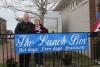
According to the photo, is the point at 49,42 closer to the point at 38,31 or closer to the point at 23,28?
the point at 38,31

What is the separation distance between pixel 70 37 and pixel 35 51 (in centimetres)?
138

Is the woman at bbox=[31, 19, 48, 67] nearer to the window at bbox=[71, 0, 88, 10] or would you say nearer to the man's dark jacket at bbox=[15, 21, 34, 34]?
the man's dark jacket at bbox=[15, 21, 34, 34]

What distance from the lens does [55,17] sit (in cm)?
2761

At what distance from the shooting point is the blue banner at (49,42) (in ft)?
35.7

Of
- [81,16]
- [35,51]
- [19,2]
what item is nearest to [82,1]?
[81,16]

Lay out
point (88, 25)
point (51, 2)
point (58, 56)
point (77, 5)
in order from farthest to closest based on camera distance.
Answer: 1. point (51, 2)
2. point (77, 5)
3. point (88, 25)
4. point (58, 56)

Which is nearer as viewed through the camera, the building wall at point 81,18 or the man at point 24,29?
the man at point 24,29

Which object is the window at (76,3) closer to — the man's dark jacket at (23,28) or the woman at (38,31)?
the woman at (38,31)

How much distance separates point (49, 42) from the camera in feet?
36.4

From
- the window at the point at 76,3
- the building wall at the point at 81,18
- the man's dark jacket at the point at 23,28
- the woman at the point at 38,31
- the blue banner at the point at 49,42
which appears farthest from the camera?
the window at the point at 76,3

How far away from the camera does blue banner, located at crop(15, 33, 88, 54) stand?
10.9m

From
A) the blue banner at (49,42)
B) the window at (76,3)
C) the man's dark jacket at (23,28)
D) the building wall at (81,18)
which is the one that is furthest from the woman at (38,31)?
the window at (76,3)

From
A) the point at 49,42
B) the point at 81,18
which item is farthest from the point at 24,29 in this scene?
the point at 81,18

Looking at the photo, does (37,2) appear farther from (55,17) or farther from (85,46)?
(85,46)
